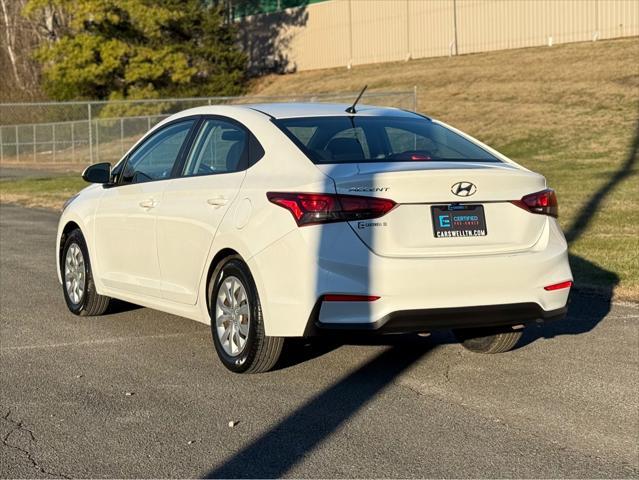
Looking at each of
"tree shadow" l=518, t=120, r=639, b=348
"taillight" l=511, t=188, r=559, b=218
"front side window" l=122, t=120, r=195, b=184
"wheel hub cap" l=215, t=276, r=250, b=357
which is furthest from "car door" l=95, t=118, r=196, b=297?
"tree shadow" l=518, t=120, r=639, b=348

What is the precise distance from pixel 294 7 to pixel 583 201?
4531 cm

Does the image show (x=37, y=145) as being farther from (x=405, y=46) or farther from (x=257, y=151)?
(x=257, y=151)

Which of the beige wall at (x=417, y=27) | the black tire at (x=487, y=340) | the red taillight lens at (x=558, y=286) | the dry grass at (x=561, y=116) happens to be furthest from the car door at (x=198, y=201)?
the beige wall at (x=417, y=27)

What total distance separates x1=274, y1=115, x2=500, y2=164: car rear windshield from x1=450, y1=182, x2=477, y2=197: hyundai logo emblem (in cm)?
45

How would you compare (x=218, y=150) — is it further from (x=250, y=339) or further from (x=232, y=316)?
(x=250, y=339)

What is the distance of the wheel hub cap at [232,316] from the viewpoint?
670 cm

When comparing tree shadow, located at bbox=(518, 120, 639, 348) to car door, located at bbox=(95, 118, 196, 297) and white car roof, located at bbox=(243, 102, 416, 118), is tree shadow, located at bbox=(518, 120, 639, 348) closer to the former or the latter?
white car roof, located at bbox=(243, 102, 416, 118)

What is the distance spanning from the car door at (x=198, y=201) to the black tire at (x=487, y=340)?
6.21ft

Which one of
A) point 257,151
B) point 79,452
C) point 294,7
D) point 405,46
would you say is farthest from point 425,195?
point 294,7

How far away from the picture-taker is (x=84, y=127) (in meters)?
38.9

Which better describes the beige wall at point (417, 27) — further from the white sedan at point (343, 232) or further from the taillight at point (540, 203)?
the taillight at point (540, 203)

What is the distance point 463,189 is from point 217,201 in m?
1.63

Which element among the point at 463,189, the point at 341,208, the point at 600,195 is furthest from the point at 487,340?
the point at 600,195

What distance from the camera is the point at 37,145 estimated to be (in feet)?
140
